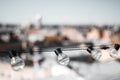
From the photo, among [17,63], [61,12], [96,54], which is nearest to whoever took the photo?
[17,63]

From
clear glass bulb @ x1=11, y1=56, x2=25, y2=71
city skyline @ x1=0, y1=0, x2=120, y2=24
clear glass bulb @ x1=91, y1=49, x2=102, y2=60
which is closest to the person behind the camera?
clear glass bulb @ x1=11, y1=56, x2=25, y2=71

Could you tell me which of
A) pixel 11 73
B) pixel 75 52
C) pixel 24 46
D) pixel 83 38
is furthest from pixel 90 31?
pixel 11 73

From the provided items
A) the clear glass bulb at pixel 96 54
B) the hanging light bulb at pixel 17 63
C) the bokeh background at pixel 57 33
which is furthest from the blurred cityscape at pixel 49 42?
the hanging light bulb at pixel 17 63

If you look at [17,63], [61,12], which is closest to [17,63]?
[17,63]

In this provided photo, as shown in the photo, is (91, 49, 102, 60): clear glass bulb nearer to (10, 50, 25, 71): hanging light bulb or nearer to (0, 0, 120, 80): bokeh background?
(10, 50, 25, 71): hanging light bulb

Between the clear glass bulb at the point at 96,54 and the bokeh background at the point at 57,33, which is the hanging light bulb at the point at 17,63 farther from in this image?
the bokeh background at the point at 57,33

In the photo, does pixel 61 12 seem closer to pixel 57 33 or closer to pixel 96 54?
pixel 57 33

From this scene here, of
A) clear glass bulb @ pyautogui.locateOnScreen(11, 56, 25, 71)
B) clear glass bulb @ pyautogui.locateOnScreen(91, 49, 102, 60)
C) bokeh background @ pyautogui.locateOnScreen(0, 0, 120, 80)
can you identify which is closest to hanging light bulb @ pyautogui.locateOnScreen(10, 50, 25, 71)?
clear glass bulb @ pyautogui.locateOnScreen(11, 56, 25, 71)

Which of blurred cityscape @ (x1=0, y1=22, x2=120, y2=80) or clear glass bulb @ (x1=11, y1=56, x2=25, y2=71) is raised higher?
clear glass bulb @ (x1=11, y1=56, x2=25, y2=71)
